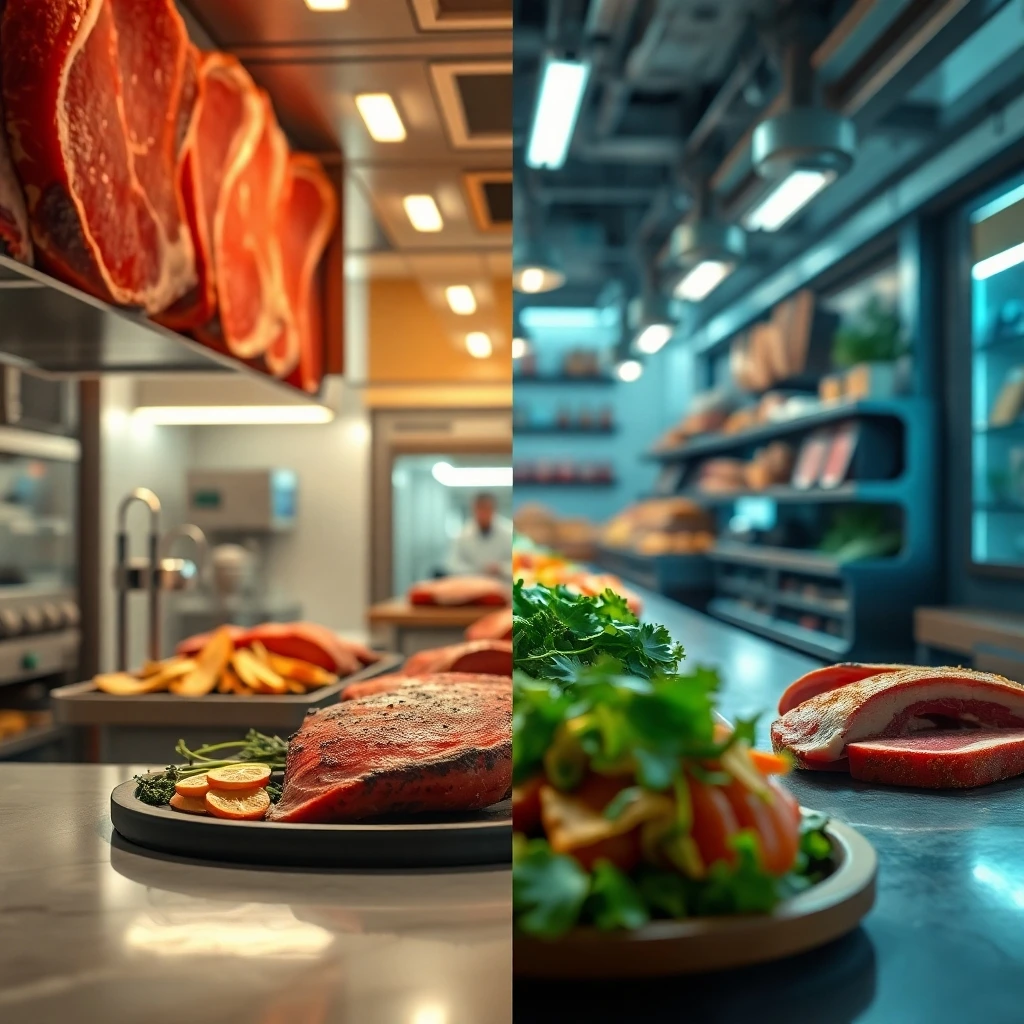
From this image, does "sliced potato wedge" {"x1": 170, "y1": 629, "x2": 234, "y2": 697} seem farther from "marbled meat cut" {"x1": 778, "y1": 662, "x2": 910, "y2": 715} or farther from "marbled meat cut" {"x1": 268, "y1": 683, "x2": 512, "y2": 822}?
"marbled meat cut" {"x1": 778, "y1": 662, "x2": 910, "y2": 715}

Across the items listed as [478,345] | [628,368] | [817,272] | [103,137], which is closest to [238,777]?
[103,137]

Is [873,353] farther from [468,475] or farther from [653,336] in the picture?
[653,336]

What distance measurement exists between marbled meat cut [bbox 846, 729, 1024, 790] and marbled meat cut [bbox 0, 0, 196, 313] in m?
1.22

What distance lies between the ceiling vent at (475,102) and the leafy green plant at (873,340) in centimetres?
262

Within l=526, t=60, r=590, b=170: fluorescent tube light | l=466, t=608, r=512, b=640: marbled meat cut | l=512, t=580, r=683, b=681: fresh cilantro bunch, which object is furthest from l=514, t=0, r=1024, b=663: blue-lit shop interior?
l=466, t=608, r=512, b=640: marbled meat cut

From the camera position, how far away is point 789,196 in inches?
135

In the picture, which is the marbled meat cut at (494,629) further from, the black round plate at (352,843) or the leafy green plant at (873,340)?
the leafy green plant at (873,340)

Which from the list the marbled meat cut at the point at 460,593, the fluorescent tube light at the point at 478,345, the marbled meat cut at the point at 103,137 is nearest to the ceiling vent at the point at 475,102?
the marbled meat cut at the point at 103,137

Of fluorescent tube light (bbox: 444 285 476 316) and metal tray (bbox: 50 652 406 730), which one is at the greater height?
fluorescent tube light (bbox: 444 285 476 316)

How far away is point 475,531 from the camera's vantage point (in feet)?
19.6

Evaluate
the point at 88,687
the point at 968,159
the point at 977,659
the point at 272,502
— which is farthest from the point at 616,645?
the point at 272,502

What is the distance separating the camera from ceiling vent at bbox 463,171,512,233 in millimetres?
2914

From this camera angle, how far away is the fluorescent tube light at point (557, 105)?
3.11m

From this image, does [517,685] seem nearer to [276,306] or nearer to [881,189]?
[276,306]
